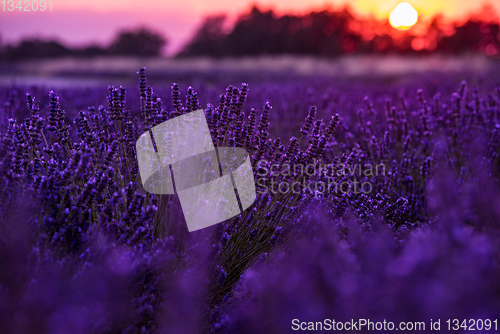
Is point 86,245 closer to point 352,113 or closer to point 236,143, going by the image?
point 236,143

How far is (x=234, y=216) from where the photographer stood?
1804 millimetres

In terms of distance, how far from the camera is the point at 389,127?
3.01m

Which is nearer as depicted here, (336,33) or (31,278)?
(31,278)

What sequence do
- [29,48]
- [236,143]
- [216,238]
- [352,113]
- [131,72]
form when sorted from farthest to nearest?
[29,48] → [131,72] → [352,113] → [236,143] → [216,238]

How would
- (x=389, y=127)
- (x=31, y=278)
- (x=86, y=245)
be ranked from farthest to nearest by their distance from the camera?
(x=389, y=127), (x=86, y=245), (x=31, y=278)

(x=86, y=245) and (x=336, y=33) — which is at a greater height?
(x=336, y=33)

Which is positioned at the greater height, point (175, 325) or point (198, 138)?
point (198, 138)

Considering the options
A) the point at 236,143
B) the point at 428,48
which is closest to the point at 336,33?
the point at 428,48

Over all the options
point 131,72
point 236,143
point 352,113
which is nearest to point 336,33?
point 131,72

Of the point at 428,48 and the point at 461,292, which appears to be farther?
the point at 428,48

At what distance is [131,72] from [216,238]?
754 inches

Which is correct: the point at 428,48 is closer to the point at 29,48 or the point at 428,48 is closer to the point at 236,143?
the point at 236,143

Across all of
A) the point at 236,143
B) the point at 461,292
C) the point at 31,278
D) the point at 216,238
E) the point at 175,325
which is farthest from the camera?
the point at 236,143

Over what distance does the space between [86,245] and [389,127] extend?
2.35m
